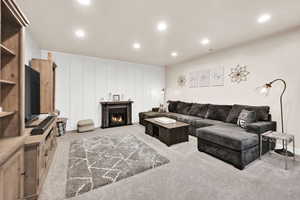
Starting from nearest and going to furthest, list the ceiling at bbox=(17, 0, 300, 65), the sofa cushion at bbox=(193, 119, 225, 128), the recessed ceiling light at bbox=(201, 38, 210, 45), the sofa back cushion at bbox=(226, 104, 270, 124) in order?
the ceiling at bbox=(17, 0, 300, 65), the sofa back cushion at bbox=(226, 104, 270, 124), the recessed ceiling light at bbox=(201, 38, 210, 45), the sofa cushion at bbox=(193, 119, 225, 128)

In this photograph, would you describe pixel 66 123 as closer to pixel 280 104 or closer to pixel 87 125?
pixel 87 125

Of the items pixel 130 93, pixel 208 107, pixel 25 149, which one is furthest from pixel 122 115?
pixel 25 149

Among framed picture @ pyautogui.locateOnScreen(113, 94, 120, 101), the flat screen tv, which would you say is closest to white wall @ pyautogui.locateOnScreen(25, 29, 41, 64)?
the flat screen tv

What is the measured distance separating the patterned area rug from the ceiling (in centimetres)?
262

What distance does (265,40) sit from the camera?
10.1 feet

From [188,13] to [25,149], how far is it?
3.01 m

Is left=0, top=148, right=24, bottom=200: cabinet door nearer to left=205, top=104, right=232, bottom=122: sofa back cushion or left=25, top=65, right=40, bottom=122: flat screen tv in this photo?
left=25, top=65, right=40, bottom=122: flat screen tv

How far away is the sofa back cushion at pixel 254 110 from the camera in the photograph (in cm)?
288

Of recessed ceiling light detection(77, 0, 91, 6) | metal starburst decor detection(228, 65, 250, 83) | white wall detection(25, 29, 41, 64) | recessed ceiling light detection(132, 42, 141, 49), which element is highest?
recessed ceiling light detection(132, 42, 141, 49)

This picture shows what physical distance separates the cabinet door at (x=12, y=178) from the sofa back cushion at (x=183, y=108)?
173 inches

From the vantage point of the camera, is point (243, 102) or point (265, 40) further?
point (243, 102)

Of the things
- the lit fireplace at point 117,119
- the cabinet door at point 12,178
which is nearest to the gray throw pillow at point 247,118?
the cabinet door at point 12,178

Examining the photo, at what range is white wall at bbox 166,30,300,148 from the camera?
268 cm

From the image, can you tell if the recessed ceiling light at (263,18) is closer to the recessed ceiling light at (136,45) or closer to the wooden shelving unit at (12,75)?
the recessed ceiling light at (136,45)
